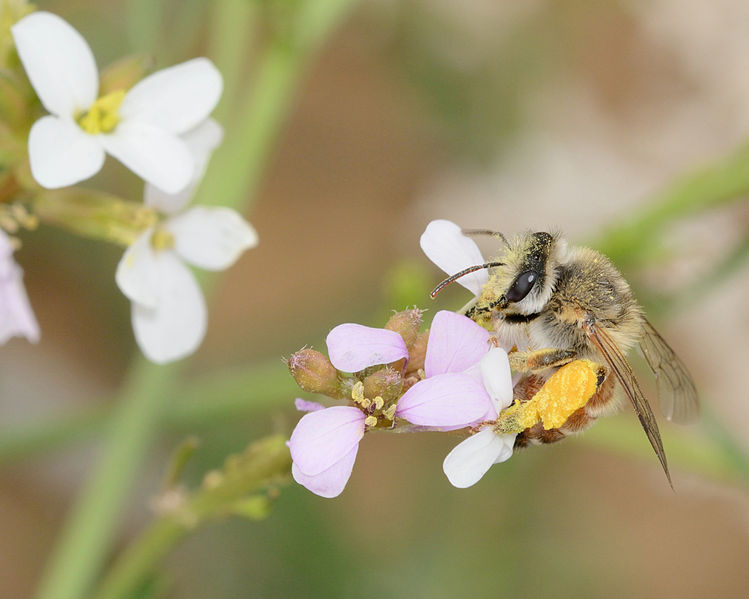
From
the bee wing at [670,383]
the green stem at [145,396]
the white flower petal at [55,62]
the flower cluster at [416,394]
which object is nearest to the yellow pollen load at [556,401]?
the flower cluster at [416,394]

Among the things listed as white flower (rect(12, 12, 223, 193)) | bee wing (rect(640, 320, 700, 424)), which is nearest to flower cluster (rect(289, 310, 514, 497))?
white flower (rect(12, 12, 223, 193))

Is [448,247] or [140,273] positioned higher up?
[140,273]

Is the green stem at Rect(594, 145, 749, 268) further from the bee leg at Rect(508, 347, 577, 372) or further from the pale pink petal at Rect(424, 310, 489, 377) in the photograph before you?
the pale pink petal at Rect(424, 310, 489, 377)

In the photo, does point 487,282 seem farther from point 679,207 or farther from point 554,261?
point 679,207

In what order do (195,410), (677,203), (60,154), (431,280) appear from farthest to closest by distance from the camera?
(431,280), (195,410), (677,203), (60,154)

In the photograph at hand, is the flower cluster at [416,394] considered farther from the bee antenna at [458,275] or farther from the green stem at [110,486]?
the green stem at [110,486]

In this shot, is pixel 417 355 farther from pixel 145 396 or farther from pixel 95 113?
pixel 145 396

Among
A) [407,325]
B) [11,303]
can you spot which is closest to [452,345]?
[407,325]
